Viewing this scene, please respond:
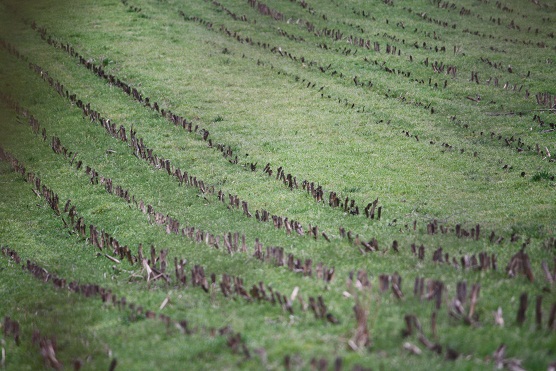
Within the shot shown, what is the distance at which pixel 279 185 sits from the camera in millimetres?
16328

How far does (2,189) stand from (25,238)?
3.69 meters

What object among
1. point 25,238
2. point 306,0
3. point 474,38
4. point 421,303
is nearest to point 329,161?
point 25,238

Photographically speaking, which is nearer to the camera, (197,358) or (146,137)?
(197,358)

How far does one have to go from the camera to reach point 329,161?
708 inches

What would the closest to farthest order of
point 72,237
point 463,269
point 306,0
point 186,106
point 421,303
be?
point 421,303 < point 463,269 < point 72,237 < point 186,106 < point 306,0

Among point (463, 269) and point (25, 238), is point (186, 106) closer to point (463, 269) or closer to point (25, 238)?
point (25, 238)

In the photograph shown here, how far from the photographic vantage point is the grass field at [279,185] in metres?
7.88

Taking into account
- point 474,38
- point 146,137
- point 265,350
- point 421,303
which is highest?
point 474,38

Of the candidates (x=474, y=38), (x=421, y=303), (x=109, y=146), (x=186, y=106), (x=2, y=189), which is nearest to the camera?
(x=421, y=303)

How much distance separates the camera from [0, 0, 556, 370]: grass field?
25.8ft

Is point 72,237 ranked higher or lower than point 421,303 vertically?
lower

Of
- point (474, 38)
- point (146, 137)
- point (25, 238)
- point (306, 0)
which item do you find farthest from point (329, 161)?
point (306, 0)

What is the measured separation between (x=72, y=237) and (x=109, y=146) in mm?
6123

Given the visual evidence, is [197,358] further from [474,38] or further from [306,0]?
[306,0]
